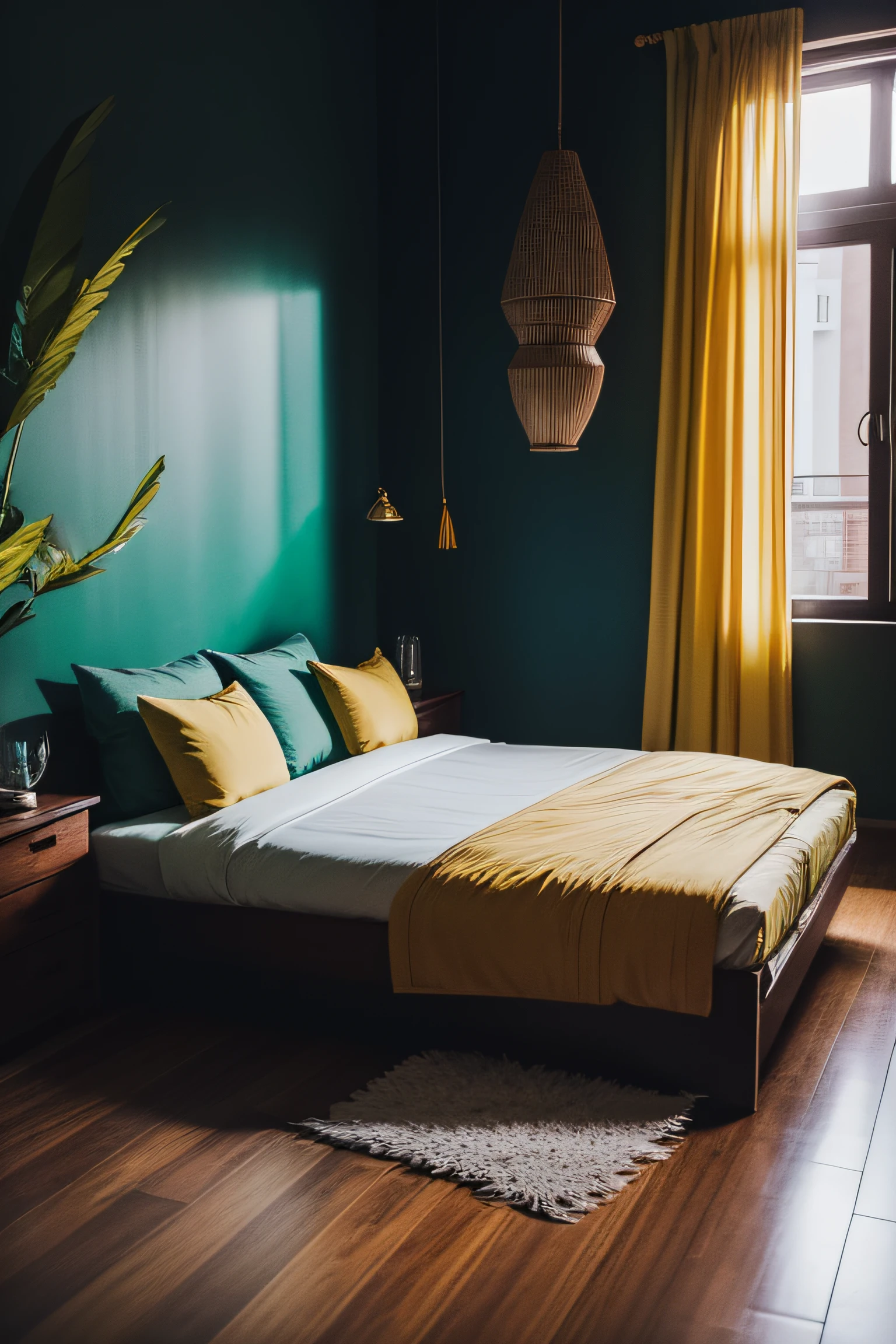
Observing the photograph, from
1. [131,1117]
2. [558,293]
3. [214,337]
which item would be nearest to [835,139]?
[558,293]

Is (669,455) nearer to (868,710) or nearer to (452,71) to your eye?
(868,710)

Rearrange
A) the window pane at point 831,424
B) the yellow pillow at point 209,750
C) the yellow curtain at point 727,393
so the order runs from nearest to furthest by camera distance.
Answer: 1. the yellow pillow at point 209,750
2. the yellow curtain at point 727,393
3. the window pane at point 831,424

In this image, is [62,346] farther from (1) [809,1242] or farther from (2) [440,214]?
(2) [440,214]

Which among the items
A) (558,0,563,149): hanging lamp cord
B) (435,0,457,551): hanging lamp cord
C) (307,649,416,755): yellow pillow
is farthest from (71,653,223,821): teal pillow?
(558,0,563,149): hanging lamp cord

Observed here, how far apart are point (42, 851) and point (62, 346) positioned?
1.24 m

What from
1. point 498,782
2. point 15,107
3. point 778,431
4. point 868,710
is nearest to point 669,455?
point 778,431

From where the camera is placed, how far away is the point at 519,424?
17.6 ft

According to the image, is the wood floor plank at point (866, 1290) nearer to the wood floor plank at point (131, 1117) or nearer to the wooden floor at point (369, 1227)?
the wooden floor at point (369, 1227)

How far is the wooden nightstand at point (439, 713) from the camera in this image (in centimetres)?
487

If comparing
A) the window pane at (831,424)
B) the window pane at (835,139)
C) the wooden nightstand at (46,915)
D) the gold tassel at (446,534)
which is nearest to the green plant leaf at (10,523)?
the wooden nightstand at (46,915)

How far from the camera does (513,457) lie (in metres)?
5.38

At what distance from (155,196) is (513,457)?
2062 mm

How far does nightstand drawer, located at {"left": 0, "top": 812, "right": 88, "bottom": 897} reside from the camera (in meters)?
2.79

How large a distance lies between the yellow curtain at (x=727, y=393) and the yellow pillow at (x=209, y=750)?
6.86 feet
